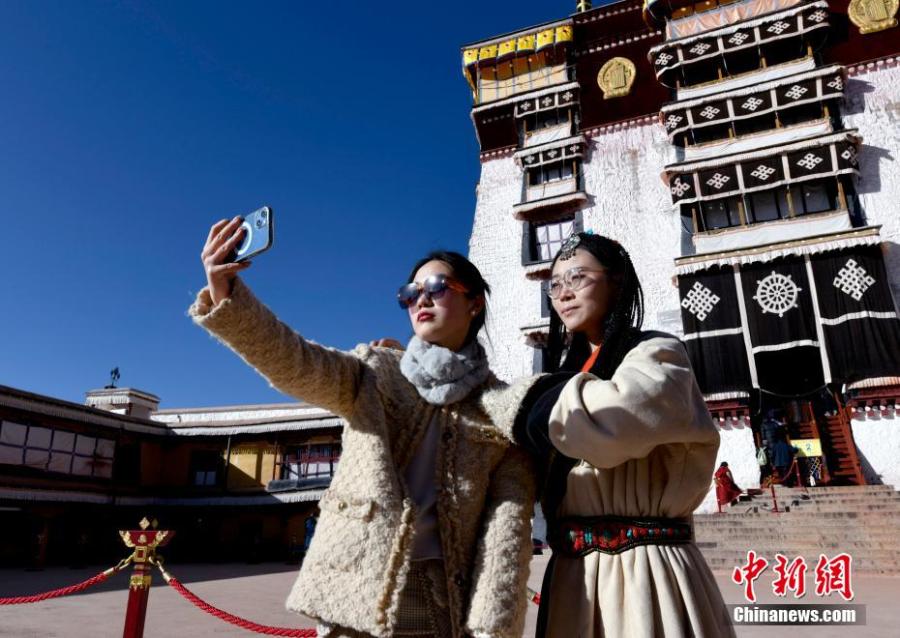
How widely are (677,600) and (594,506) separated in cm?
33

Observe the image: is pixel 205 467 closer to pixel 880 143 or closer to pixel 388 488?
pixel 388 488

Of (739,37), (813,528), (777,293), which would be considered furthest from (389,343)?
(739,37)

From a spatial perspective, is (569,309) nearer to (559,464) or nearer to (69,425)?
(559,464)

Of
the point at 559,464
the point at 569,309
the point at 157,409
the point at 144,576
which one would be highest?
the point at 157,409

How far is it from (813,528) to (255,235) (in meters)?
12.9

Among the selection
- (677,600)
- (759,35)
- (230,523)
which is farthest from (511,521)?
(230,523)

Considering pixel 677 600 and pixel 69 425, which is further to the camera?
pixel 69 425

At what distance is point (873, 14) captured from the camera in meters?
16.5

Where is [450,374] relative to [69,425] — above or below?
below

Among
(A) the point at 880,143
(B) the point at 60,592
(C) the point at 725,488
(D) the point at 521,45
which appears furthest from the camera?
(D) the point at 521,45

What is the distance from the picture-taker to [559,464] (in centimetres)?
182

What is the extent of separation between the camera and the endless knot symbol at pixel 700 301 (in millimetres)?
15625

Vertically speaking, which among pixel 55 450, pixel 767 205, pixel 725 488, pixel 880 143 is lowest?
pixel 725 488

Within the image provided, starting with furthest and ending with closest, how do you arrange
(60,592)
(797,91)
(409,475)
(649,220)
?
(649,220), (797,91), (60,592), (409,475)
